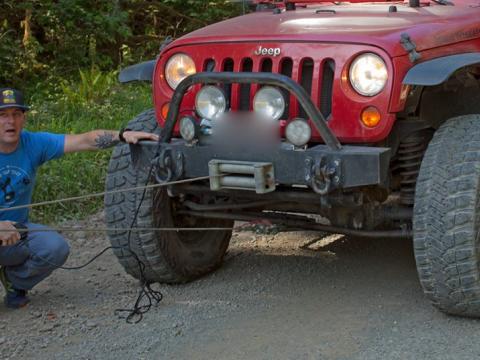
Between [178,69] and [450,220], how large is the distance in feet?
5.19

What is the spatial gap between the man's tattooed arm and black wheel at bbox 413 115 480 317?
64.8 inches

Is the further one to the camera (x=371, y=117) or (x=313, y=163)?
(x=371, y=117)

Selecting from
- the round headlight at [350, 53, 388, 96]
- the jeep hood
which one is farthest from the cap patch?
the round headlight at [350, 53, 388, 96]

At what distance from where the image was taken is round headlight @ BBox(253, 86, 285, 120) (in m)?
3.95

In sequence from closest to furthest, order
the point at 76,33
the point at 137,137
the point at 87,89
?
the point at 137,137, the point at 87,89, the point at 76,33

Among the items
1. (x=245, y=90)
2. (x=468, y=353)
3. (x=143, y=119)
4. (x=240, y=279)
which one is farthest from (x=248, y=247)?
(x=468, y=353)

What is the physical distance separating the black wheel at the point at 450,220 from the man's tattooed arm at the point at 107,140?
1.65 meters

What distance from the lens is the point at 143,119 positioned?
4660 mm

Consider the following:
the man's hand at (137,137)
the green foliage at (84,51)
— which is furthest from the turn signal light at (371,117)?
the green foliage at (84,51)

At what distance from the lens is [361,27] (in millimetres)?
4039

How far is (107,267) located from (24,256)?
931 mm

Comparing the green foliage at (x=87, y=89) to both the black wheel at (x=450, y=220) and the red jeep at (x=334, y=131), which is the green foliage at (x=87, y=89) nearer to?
the red jeep at (x=334, y=131)

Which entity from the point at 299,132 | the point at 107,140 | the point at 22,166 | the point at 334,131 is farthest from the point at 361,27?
the point at 22,166

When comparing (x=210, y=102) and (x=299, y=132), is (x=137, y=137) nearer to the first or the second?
(x=210, y=102)
